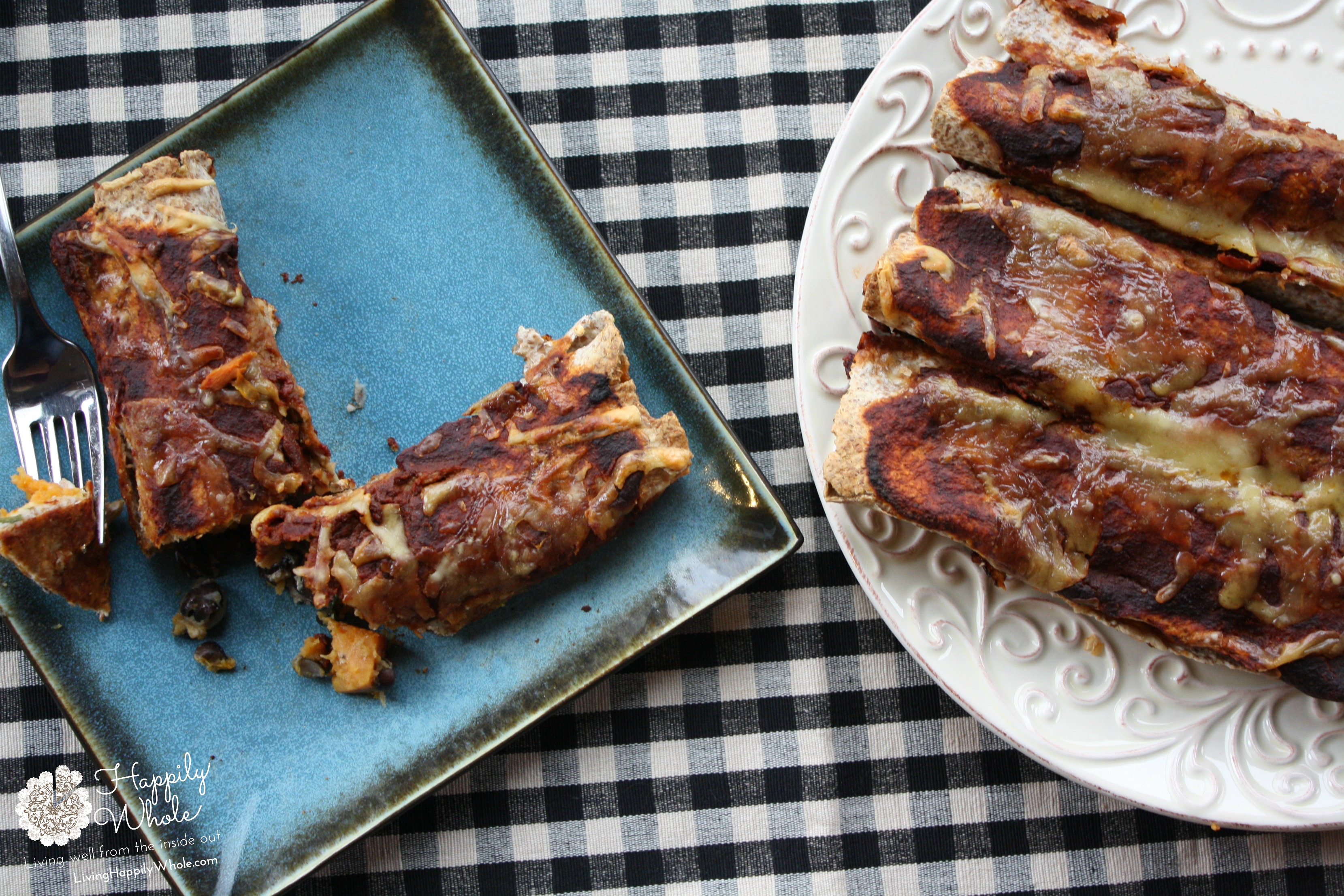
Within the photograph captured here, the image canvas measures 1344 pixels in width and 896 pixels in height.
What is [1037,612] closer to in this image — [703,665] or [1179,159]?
[703,665]

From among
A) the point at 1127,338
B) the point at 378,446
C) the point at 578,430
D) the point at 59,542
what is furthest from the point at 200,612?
the point at 1127,338

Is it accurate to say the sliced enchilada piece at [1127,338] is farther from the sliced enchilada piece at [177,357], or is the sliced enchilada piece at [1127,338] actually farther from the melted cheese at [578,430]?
the sliced enchilada piece at [177,357]

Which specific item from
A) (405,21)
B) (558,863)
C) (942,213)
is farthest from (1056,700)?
(405,21)

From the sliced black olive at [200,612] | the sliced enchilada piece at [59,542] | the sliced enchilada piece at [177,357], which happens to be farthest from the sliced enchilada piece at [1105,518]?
the sliced enchilada piece at [59,542]

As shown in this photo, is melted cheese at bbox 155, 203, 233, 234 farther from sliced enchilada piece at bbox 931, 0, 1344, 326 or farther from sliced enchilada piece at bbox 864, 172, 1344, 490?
sliced enchilada piece at bbox 931, 0, 1344, 326

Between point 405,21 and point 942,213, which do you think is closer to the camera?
point 942,213

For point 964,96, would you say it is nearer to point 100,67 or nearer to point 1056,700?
point 1056,700

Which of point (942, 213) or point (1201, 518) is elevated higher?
point (942, 213)
